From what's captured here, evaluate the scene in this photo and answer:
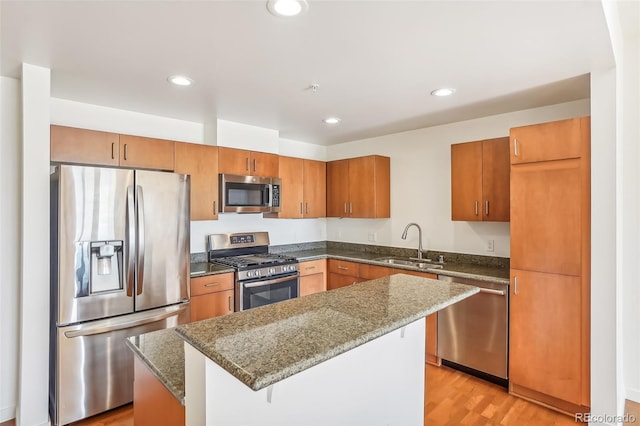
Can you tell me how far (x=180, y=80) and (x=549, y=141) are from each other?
2696mm

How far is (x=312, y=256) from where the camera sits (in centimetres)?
407

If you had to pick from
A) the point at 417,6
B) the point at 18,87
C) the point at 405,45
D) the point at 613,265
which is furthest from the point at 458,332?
the point at 18,87

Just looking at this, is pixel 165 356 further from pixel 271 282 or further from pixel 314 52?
pixel 271 282

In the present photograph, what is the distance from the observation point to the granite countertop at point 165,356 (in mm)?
1190

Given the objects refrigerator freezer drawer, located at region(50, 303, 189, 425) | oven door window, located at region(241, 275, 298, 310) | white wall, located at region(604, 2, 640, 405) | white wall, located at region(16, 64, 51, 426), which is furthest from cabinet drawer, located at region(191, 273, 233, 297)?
white wall, located at region(604, 2, 640, 405)

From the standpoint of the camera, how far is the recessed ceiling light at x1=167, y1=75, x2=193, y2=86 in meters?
2.36

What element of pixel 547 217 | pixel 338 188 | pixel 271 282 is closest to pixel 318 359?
pixel 547 217

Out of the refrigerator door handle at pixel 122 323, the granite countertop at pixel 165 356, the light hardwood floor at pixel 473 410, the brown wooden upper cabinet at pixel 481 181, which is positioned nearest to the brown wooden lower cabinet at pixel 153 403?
the granite countertop at pixel 165 356

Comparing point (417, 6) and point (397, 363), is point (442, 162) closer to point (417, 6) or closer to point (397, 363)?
point (417, 6)

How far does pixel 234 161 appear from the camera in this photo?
3553 mm

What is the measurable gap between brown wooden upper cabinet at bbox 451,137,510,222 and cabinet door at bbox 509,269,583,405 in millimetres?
658

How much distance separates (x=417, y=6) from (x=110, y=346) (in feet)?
9.43

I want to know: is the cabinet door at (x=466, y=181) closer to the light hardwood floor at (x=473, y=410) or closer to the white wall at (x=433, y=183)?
the white wall at (x=433, y=183)

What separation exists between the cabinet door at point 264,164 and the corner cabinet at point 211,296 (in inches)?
46.5
